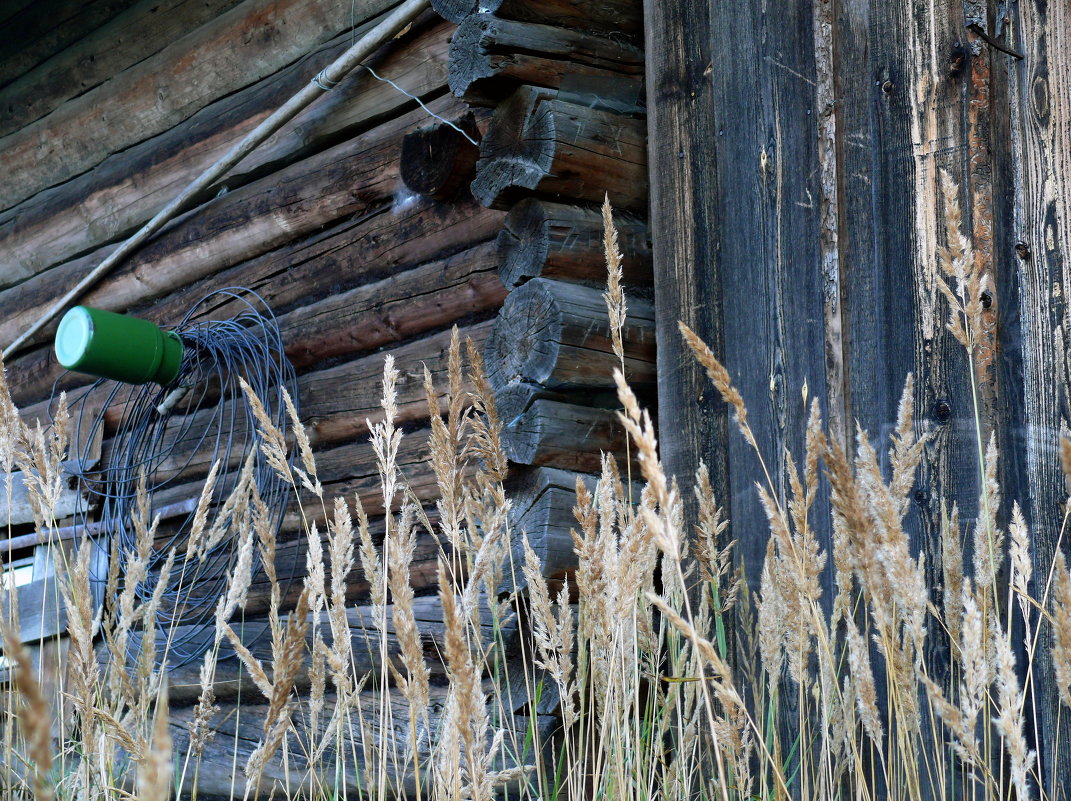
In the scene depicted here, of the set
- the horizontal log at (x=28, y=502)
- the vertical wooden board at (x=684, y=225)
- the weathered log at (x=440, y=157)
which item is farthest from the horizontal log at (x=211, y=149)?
the horizontal log at (x=28, y=502)

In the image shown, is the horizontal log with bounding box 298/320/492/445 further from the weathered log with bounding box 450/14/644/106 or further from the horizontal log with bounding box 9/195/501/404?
the weathered log with bounding box 450/14/644/106

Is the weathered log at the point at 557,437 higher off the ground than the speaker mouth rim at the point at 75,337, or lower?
lower

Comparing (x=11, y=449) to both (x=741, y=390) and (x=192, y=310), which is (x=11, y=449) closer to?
(x=741, y=390)

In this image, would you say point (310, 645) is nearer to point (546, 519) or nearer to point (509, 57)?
point (546, 519)

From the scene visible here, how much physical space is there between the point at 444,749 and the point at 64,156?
498 centimetres

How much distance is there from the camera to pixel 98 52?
5305 mm

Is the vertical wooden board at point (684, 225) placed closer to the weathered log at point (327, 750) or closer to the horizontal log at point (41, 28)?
the weathered log at point (327, 750)

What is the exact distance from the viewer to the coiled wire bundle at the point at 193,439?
405cm

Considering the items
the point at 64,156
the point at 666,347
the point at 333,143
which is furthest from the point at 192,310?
the point at 666,347

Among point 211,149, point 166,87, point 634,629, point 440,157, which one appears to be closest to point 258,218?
point 211,149

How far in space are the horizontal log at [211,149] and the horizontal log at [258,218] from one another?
0.07 m

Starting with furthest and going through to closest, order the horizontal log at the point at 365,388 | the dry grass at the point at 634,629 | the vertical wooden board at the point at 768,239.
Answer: the horizontal log at the point at 365,388, the vertical wooden board at the point at 768,239, the dry grass at the point at 634,629

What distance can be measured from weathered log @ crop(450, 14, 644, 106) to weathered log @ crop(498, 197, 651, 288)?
1.02ft

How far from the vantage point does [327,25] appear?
423 centimetres
